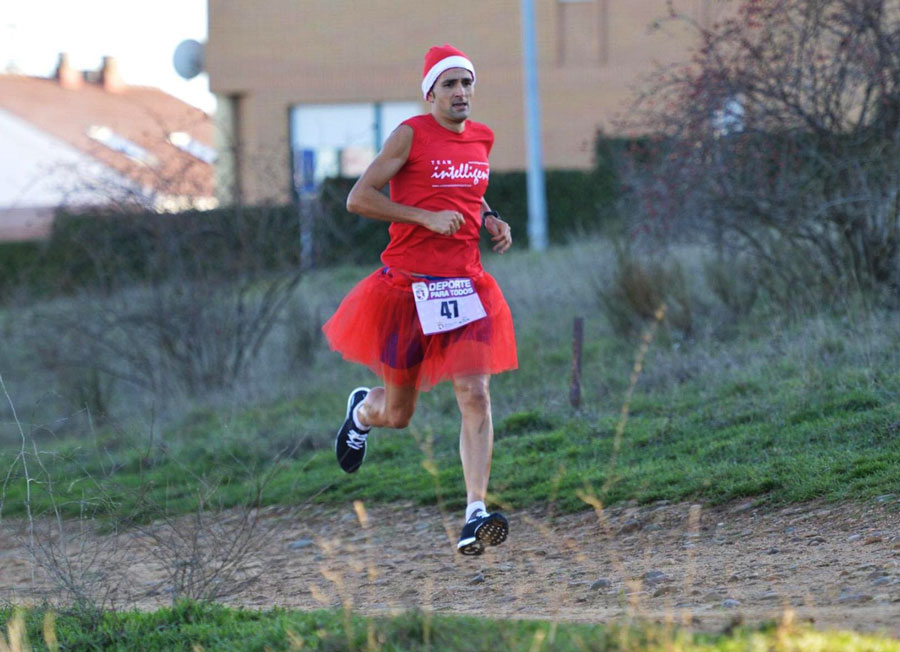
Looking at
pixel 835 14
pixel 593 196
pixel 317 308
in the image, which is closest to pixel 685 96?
pixel 835 14

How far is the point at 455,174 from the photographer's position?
605 cm

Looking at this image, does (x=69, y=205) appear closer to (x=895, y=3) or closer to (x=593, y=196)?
(x=895, y=3)

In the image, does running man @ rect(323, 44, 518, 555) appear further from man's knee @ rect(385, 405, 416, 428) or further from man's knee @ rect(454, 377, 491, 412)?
man's knee @ rect(385, 405, 416, 428)

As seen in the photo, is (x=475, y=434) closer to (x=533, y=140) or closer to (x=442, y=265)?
(x=442, y=265)

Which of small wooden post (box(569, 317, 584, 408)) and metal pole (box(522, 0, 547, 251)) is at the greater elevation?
metal pole (box(522, 0, 547, 251))

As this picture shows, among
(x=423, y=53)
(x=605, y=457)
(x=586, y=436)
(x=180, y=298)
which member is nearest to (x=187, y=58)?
(x=423, y=53)

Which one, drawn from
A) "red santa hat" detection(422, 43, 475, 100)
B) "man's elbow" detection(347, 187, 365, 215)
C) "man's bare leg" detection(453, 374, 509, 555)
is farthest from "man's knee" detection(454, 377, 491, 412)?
"red santa hat" detection(422, 43, 475, 100)

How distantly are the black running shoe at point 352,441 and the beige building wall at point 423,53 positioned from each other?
2225 centimetres

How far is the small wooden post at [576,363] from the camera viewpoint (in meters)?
8.84

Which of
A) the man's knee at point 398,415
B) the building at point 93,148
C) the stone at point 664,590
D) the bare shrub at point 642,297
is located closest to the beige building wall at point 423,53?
the building at point 93,148

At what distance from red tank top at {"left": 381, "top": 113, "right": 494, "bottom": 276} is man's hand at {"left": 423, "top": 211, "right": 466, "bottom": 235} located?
18 centimetres

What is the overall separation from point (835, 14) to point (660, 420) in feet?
12.6

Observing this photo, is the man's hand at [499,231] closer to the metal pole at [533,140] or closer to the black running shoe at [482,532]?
the black running shoe at [482,532]

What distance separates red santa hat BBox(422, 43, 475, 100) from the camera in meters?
6.07
